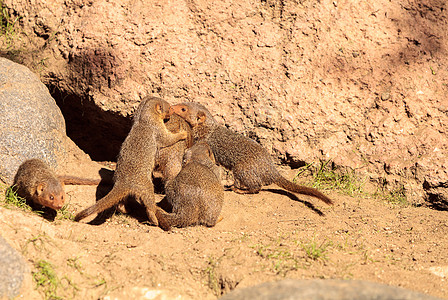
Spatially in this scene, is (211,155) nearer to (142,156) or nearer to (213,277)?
(142,156)

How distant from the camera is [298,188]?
5.02m

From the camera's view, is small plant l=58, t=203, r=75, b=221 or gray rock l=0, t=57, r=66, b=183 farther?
gray rock l=0, t=57, r=66, b=183

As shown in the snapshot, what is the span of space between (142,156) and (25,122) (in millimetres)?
1331

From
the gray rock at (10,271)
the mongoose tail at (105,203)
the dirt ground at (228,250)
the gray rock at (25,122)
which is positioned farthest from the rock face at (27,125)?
the gray rock at (10,271)

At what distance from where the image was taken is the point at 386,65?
5.78 m

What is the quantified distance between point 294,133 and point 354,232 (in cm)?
152

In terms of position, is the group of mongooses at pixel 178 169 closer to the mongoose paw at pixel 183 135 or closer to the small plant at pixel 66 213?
the mongoose paw at pixel 183 135

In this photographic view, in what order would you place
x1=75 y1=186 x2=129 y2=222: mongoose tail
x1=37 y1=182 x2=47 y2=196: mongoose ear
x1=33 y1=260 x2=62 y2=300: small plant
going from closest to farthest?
x1=33 y1=260 x2=62 y2=300: small plant → x1=75 y1=186 x2=129 y2=222: mongoose tail → x1=37 y1=182 x2=47 y2=196: mongoose ear

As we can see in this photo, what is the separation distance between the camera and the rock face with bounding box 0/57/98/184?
4883 mm

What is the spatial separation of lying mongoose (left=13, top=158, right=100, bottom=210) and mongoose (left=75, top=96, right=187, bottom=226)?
0.29m

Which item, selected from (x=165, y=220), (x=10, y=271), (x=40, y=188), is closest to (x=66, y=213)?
(x=40, y=188)

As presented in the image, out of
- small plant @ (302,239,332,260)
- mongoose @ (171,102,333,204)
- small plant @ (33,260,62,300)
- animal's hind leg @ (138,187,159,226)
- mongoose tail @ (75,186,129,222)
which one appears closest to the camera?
small plant @ (33,260,62,300)

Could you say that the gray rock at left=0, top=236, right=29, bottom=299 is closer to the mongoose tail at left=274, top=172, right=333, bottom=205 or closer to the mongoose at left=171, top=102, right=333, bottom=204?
the mongoose at left=171, top=102, right=333, bottom=204

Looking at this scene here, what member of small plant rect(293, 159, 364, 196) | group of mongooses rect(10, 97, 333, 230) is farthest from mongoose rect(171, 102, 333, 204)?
small plant rect(293, 159, 364, 196)
